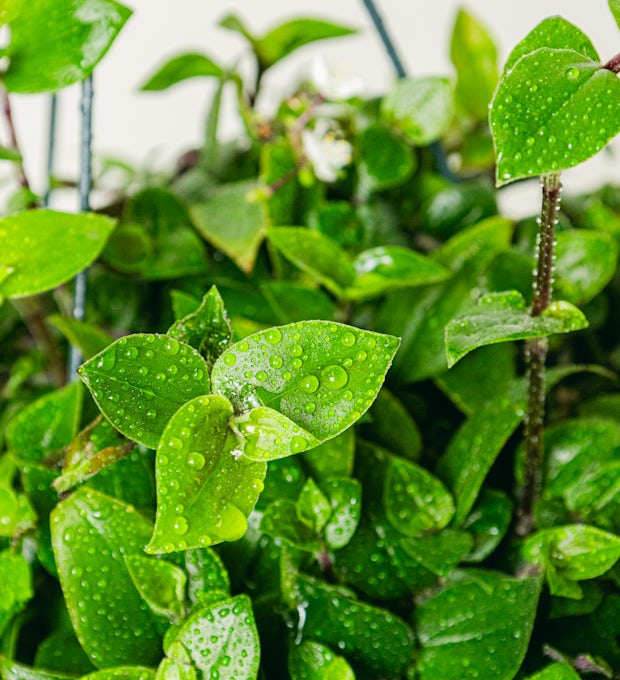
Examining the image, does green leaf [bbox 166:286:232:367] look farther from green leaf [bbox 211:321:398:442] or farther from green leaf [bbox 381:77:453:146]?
green leaf [bbox 381:77:453:146]

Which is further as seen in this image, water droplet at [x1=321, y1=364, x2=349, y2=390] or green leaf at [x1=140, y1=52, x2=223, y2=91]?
green leaf at [x1=140, y1=52, x2=223, y2=91]

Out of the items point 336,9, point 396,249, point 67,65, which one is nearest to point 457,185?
point 396,249

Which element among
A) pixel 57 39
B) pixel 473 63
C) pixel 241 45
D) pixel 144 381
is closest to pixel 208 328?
pixel 144 381

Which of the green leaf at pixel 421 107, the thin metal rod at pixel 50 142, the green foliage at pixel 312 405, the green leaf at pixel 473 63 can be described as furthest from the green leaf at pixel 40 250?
the green leaf at pixel 473 63

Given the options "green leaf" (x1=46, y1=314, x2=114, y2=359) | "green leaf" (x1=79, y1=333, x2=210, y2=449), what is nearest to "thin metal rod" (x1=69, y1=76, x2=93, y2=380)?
"green leaf" (x1=46, y1=314, x2=114, y2=359)

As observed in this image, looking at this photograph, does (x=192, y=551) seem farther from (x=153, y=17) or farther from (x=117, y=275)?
(x=153, y=17)
